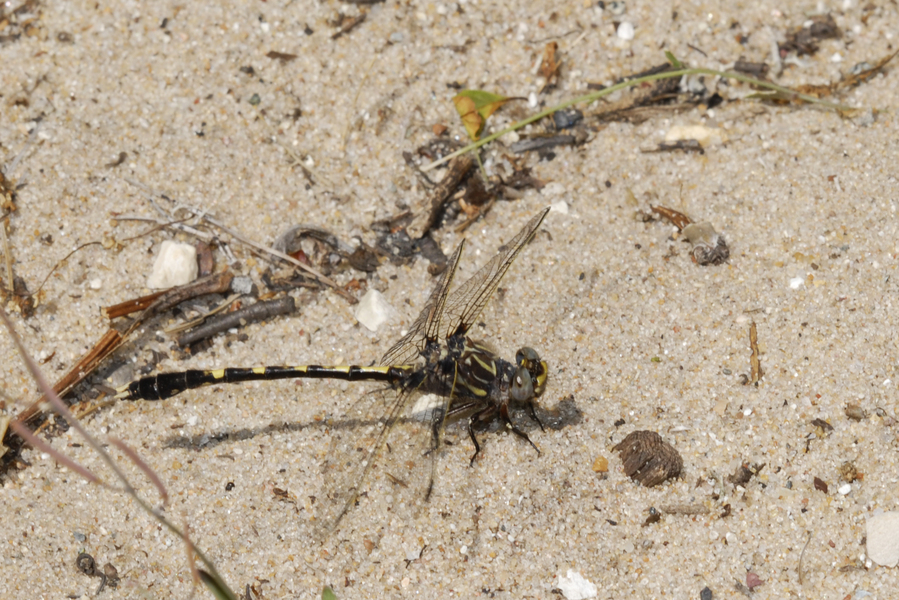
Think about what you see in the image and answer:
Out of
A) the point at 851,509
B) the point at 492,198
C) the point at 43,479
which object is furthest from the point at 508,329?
the point at 43,479

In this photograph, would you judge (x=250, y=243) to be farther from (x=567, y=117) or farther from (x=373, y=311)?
(x=567, y=117)

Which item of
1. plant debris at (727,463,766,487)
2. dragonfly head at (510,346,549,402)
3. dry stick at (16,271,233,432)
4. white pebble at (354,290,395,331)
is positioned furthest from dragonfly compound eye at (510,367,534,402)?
dry stick at (16,271,233,432)

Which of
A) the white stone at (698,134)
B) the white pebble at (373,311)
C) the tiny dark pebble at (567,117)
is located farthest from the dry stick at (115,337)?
the white stone at (698,134)

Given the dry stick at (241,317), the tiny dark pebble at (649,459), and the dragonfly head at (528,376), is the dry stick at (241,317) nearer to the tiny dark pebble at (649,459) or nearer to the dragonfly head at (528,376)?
the dragonfly head at (528,376)

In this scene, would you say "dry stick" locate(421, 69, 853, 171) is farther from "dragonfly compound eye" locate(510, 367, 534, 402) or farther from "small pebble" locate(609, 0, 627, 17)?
"dragonfly compound eye" locate(510, 367, 534, 402)

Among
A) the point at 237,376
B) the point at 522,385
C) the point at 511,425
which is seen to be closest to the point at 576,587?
the point at 511,425

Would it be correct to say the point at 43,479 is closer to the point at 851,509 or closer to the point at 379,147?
the point at 379,147
